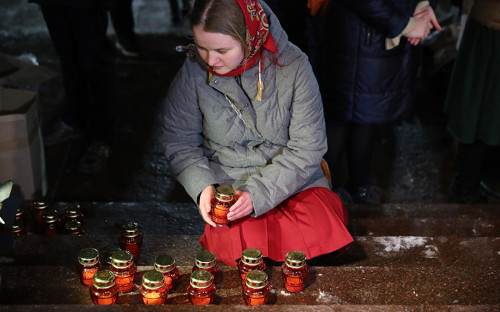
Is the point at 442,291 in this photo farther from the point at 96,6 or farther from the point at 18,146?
the point at 96,6

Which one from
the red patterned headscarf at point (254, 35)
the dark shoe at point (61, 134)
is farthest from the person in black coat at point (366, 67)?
the dark shoe at point (61, 134)

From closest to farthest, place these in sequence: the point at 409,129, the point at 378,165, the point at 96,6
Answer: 1. the point at 96,6
2. the point at 378,165
3. the point at 409,129

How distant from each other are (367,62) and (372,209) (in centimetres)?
79

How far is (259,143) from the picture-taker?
264 cm

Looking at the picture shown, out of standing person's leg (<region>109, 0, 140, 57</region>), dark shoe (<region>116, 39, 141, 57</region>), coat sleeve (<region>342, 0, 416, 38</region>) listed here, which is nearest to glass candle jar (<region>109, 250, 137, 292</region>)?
coat sleeve (<region>342, 0, 416, 38</region>)

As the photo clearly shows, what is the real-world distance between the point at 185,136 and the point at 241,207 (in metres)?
0.45

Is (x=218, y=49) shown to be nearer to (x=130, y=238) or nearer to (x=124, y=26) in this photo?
(x=130, y=238)

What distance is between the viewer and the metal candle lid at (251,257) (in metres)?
2.25

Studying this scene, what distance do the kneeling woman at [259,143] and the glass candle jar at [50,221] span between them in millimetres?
590

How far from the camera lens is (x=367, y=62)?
3.19 m

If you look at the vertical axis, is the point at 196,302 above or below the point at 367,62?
below

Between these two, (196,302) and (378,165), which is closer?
(196,302)

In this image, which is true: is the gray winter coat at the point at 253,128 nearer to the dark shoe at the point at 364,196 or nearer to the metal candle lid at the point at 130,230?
the metal candle lid at the point at 130,230

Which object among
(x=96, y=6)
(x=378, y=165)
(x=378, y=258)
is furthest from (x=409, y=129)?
(x=96, y=6)
